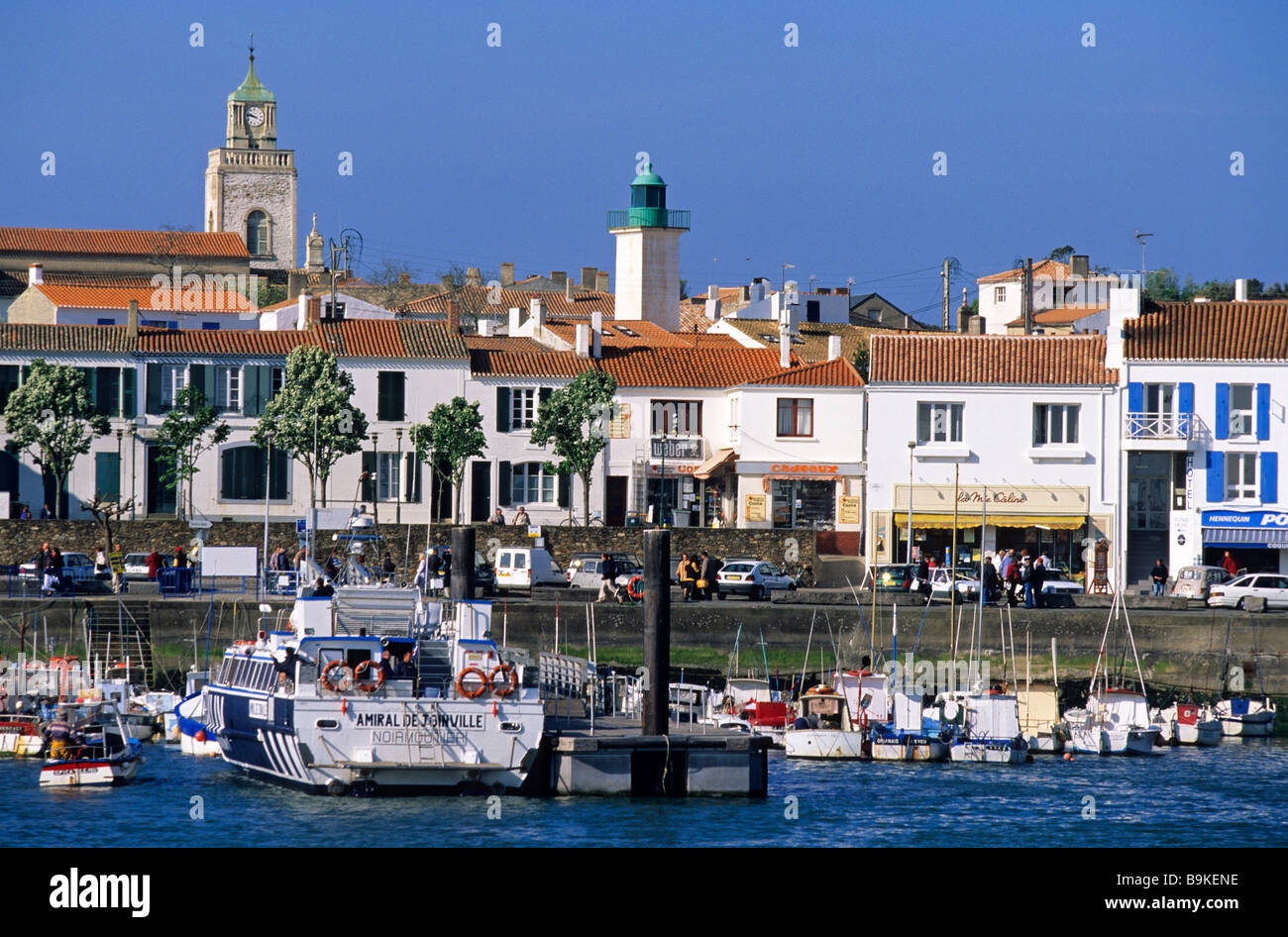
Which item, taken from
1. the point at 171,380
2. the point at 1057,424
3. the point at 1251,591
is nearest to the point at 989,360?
the point at 1057,424

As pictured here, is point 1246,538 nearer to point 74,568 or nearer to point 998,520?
point 998,520

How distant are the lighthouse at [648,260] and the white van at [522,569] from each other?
3708cm

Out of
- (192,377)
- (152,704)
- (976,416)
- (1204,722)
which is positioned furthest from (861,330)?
(152,704)

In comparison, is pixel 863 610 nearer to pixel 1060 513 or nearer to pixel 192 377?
pixel 1060 513

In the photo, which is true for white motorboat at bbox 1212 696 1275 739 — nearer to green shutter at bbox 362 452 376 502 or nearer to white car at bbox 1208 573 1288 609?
white car at bbox 1208 573 1288 609

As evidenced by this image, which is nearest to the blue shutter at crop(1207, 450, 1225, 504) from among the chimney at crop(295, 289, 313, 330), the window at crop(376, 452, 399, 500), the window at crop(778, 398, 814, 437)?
the window at crop(778, 398, 814, 437)

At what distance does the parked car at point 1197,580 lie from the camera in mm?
49406

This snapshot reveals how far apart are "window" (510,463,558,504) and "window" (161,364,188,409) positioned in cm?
1079

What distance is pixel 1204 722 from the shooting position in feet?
134

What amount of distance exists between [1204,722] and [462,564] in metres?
16.3

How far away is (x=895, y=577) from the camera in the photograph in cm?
Result: 4875

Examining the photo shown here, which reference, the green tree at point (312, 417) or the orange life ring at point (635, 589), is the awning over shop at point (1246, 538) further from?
the green tree at point (312, 417)

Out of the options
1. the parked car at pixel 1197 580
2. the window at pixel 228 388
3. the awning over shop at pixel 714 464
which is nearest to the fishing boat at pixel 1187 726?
the parked car at pixel 1197 580

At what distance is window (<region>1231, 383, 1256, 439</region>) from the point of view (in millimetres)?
55594
